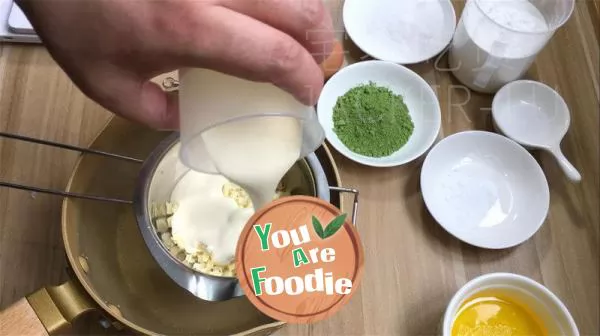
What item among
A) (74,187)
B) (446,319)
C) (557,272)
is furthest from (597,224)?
(74,187)

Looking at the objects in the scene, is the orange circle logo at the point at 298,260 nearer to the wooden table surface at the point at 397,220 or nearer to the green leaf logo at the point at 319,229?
the green leaf logo at the point at 319,229

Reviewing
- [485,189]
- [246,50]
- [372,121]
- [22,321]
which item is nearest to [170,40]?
[246,50]

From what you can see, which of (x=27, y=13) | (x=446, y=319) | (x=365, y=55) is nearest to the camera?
(x=27, y=13)

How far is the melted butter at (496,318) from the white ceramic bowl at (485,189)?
0.27ft

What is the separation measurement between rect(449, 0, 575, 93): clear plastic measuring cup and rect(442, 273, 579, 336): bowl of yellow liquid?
0.30 m

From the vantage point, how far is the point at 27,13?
444 millimetres

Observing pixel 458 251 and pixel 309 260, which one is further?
pixel 458 251

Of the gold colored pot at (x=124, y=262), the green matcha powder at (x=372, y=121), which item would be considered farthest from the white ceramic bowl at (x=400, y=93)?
the gold colored pot at (x=124, y=262)

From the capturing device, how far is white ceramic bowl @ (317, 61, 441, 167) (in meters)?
0.77

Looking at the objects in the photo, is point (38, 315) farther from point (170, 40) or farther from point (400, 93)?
point (400, 93)

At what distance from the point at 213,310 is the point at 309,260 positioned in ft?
0.73

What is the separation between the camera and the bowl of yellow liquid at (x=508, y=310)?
63cm

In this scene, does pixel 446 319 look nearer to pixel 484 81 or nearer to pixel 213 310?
pixel 213 310

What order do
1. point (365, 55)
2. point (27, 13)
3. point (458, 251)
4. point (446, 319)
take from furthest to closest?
point (365, 55), point (458, 251), point (446, 319), point (27, 13)
